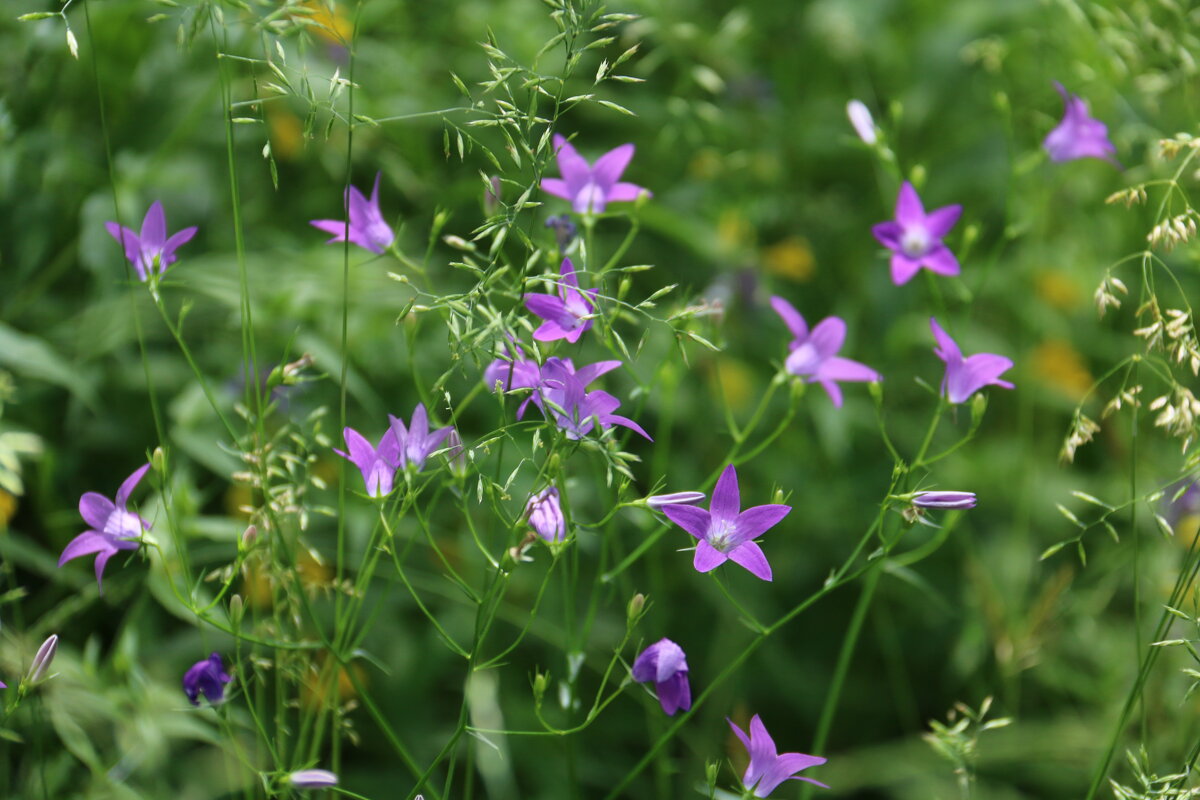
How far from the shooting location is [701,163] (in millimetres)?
2592

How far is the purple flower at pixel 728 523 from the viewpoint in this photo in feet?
3.11

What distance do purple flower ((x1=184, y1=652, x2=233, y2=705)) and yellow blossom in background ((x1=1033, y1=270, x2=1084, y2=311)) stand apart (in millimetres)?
2001

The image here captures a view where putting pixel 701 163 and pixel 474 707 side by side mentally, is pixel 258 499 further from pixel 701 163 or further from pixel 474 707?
pixel 701 163

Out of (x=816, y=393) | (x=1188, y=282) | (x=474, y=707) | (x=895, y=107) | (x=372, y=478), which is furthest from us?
(x=1188, y=282)

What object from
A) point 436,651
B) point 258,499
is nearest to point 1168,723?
point 436,651

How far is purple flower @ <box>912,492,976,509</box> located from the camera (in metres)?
1.01

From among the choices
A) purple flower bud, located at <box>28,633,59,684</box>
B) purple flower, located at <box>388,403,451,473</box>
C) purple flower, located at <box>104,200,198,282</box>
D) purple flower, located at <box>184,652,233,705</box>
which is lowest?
purple flower, located at <box>184,652,233,705</box>

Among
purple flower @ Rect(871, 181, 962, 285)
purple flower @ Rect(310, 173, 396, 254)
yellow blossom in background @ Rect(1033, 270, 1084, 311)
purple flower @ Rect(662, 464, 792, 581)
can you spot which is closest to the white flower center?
purple flower @ Rect(871, 181, 962, 285)

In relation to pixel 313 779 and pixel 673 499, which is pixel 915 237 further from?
pixel 313 779

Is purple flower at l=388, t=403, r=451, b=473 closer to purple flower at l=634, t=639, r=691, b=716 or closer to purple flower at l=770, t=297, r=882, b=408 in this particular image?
purple flower at l=634, t=639, r=691, b=716

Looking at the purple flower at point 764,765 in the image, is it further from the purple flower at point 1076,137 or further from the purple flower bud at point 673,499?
the purple flower at point 1076,137

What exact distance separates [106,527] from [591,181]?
0.65 m

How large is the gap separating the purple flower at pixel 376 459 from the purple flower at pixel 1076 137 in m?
0.98

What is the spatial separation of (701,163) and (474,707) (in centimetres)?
143
